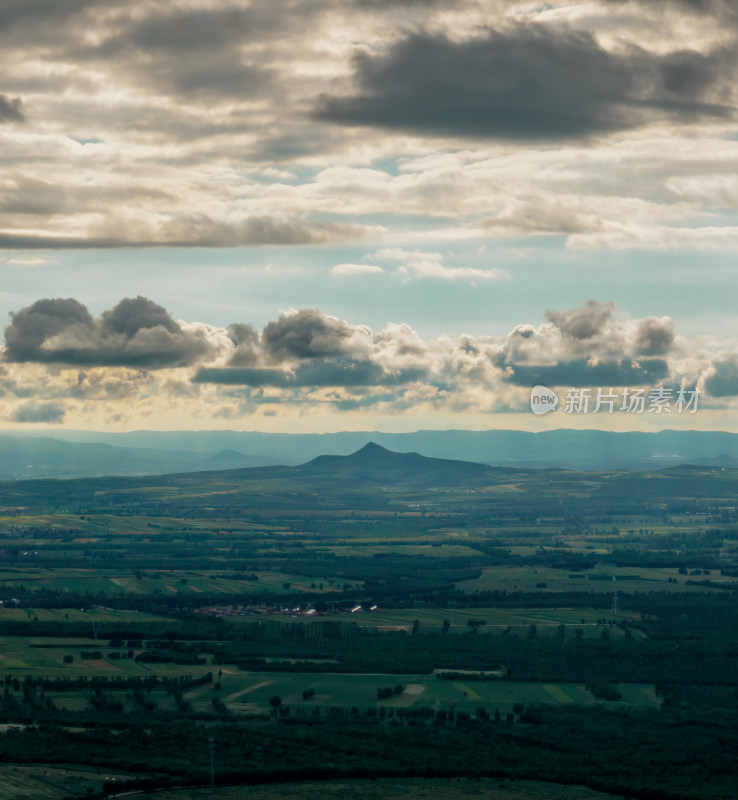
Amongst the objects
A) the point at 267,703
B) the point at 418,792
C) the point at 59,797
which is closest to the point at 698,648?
the point at 267,703

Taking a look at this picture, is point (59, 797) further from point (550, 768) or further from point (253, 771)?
point (550, 768)

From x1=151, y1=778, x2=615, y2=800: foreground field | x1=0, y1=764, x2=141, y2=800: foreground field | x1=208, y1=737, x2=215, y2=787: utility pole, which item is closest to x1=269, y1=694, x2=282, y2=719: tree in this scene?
x1=208, y1=737, x2=215, y2=787: utility pole

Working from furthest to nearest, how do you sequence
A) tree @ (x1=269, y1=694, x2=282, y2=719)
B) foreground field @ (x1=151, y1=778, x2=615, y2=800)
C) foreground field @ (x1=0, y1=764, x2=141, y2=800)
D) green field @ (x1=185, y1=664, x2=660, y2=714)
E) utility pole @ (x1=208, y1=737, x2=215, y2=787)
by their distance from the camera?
green field @ (x1=185, y1=664, x2=660, y2=714) → tree @ (x1=269, y1=694, x2=282, y2=719) → utility pole @ (x1=208, y1=737, x2=215, y2=787) → foreground field @ (x1=151, y1=778, x2=615, y2=800) → foreground field @ (x1=0, y1=764, x2=141, y2=800)

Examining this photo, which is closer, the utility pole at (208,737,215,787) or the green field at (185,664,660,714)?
the utility pole at (208,737,215,787)

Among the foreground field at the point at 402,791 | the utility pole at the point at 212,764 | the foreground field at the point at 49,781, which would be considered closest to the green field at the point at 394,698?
the utility pole at the point at 212,764

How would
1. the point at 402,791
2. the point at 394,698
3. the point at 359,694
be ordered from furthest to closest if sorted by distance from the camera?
the point at 359,694 < the point at 394,698 < the point at 402,791

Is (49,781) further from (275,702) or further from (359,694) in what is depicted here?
(359,694)

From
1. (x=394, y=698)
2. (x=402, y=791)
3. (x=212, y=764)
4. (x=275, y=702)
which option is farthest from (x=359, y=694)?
(x=402, y=791)

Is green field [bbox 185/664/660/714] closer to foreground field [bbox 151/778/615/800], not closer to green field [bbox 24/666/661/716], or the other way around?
green field [bbox 24/666/661/716]
